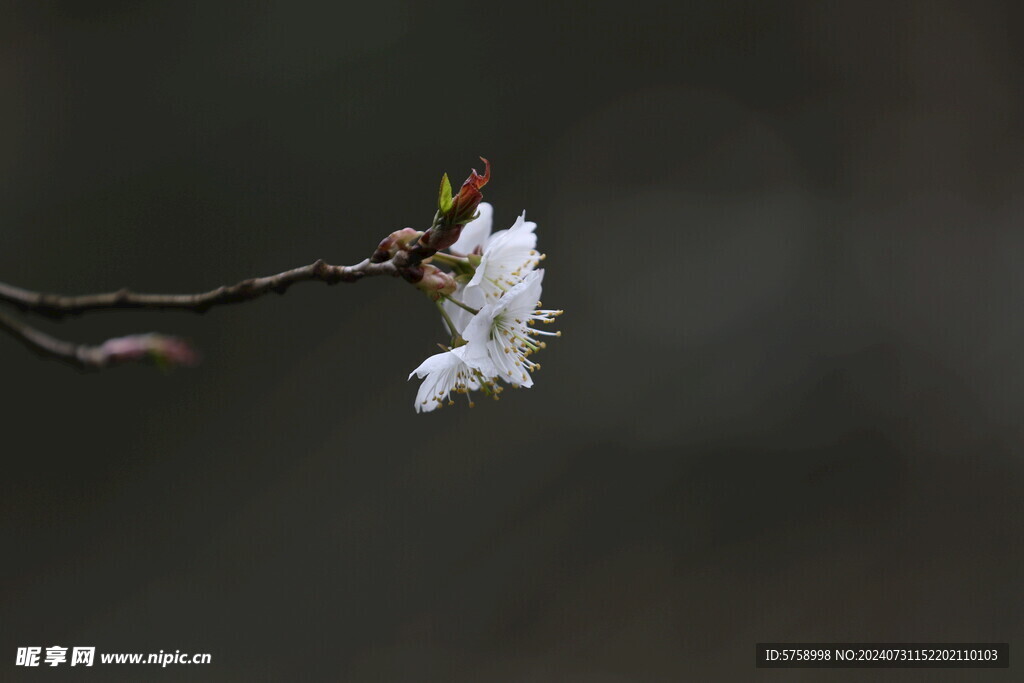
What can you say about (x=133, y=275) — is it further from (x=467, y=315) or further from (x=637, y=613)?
(x=467, y=315)

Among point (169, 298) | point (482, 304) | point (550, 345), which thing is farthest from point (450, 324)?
point (550, 345)

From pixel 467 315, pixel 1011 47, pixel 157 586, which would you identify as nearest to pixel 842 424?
pixel 1011 47

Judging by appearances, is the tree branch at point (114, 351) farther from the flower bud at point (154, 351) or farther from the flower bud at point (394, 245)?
the flower bud at point (394, 245)

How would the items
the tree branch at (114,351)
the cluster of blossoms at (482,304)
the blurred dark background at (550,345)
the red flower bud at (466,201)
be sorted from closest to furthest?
the tree branch at (114,351), the red flower bud at (466,201), the cluster of blossoms at (482,304), the blurred dark background at (550,345)

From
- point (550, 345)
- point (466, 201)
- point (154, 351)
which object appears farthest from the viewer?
point (550, 345)

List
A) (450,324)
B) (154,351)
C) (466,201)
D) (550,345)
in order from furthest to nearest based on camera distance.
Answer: (550,345)
(450,324)
(466,201)
(154,351)

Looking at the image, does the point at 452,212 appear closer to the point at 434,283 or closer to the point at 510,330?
the point at 434,283

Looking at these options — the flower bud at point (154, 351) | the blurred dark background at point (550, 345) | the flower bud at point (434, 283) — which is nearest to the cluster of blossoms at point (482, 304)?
the flower bud at point (434, 283)

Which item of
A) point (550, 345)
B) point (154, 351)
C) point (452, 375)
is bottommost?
point (154, 351)
